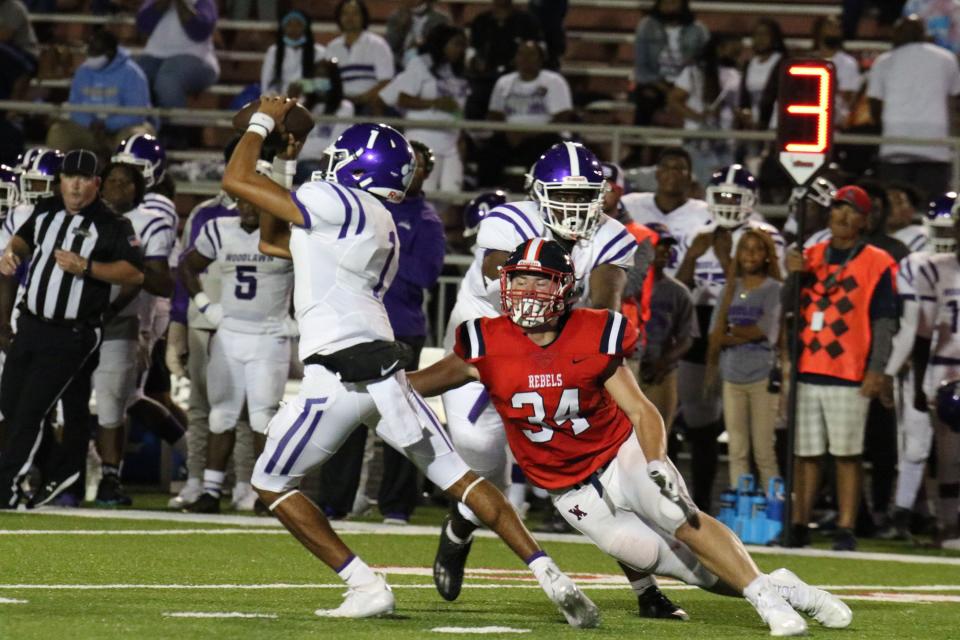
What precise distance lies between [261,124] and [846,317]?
4.96m

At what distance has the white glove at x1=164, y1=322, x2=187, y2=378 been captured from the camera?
11641 millimetres

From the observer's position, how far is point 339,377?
6.22m

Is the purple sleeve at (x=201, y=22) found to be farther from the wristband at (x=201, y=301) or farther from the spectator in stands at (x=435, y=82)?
the wristband at (x=201, y=301)

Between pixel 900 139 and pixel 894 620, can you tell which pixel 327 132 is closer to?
pixel 900 139

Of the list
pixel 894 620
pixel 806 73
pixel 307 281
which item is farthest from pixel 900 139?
pixel 307 281

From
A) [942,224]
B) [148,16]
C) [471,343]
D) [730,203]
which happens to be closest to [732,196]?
[730,203]

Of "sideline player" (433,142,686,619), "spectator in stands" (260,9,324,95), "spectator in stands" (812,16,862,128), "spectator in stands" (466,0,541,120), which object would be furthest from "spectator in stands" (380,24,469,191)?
"sideline player" (433,142,686,619)

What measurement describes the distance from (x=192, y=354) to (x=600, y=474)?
5.43 metres

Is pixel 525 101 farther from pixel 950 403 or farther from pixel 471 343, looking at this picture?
pixel 471 343

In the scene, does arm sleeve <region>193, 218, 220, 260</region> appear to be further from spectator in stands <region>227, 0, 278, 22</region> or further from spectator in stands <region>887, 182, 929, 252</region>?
spectator in stands <region>227, 0, 278, 22</region>

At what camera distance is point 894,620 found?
675 centimetres

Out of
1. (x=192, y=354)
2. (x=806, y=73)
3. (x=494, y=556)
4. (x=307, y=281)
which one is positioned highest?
(x=806, y=73)

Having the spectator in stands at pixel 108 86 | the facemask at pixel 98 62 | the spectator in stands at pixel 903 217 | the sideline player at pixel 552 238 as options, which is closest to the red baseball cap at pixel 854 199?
the spectator in stands at pixel 903 217

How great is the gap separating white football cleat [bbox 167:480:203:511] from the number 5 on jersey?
498 cm
